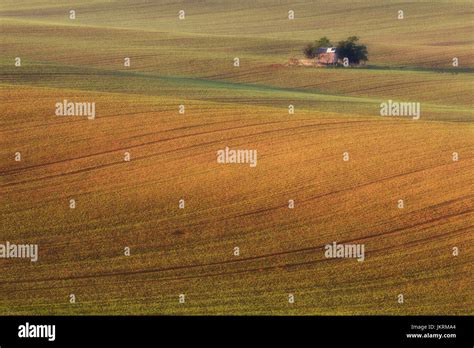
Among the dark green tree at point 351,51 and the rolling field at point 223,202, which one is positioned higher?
the dark green tree at point 351,51

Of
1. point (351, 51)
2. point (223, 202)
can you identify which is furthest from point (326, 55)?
point (223, 202)

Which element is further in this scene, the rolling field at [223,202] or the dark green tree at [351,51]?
the dark green tree at [351,51]

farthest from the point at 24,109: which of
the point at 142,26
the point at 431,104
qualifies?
the point at 142,26
